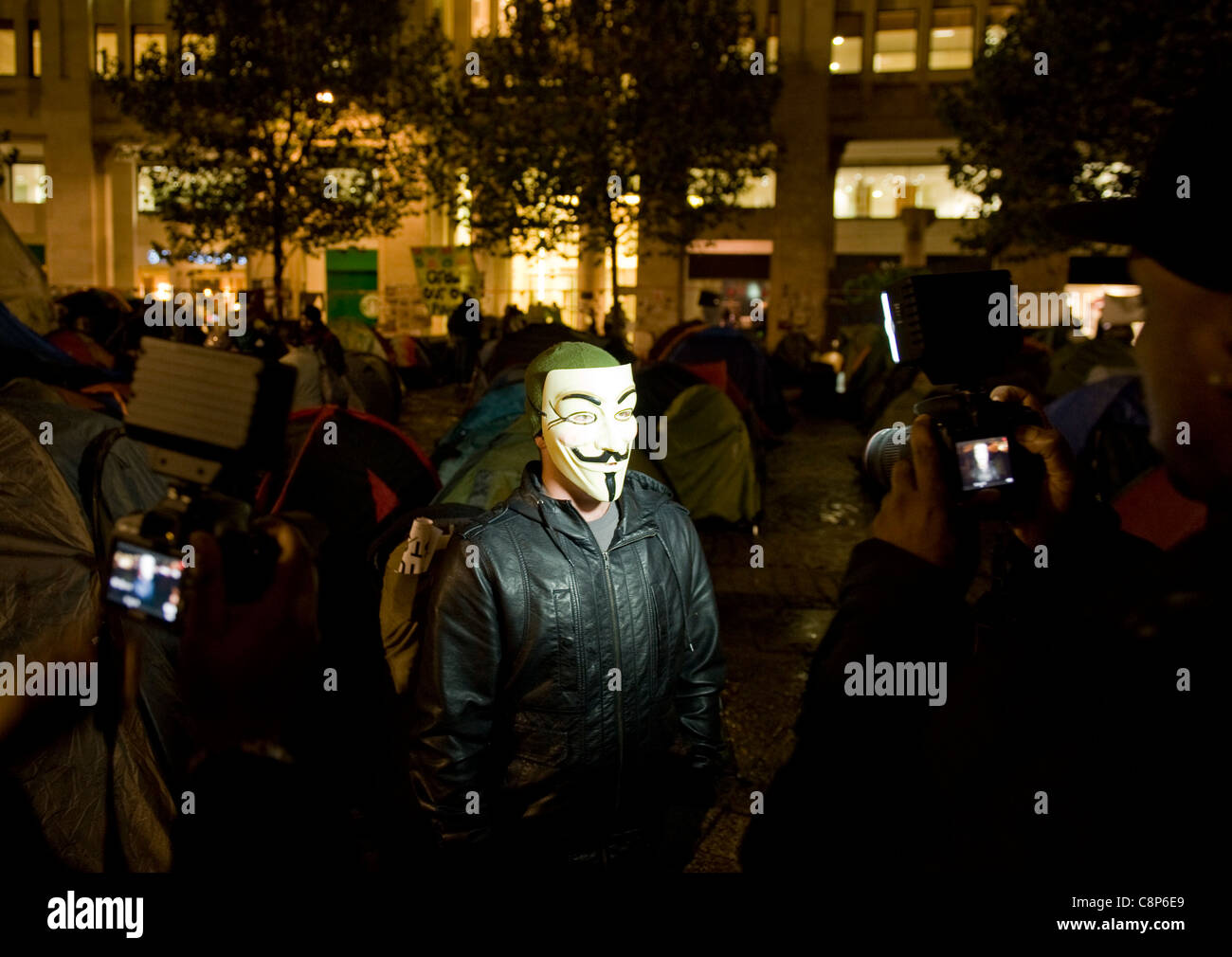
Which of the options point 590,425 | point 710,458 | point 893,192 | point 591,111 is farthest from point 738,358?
point 893,192

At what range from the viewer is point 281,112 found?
2388cm

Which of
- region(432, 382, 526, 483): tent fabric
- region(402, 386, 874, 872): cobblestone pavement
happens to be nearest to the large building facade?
region(402, 386, 874, 872): cobblestone pavement

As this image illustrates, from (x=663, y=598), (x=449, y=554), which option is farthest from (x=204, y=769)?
(x=663, y=598)

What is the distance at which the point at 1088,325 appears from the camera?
104ft

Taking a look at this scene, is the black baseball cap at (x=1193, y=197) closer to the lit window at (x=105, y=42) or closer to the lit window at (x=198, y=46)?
the lit window at (x=198, y=46)

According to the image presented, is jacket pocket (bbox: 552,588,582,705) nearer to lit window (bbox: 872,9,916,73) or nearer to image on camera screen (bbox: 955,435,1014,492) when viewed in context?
image on camera screen (bbox: 955,435,1014,492)

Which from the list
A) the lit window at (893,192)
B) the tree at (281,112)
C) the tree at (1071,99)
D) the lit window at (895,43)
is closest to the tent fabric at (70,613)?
the tree at (1071,99)

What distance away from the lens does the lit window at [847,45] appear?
1405 inches

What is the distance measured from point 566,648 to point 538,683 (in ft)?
0.41

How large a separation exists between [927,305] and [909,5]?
37.9 m

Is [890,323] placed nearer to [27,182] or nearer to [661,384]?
[661,384]

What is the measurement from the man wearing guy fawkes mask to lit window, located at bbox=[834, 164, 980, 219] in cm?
4053

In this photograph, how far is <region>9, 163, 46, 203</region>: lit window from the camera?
4422 cm

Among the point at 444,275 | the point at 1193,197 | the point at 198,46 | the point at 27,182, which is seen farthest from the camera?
the point at 27,182
